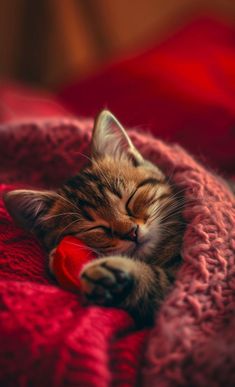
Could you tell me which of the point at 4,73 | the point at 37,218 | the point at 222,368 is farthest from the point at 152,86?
the point at 4,73

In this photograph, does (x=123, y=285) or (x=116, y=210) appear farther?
(x=116, y=210)

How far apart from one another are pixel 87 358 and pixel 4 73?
2.68 metres

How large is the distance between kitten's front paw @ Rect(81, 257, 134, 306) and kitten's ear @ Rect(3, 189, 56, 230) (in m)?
0.24

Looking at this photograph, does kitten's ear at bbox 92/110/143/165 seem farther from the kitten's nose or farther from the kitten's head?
the kitten's nose

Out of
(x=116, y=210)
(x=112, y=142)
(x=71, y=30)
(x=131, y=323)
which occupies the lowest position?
(x=131, y=323)

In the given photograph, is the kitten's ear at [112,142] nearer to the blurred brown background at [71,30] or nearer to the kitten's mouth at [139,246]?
the kitten's mouth at [139,246]

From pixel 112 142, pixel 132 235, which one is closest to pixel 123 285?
pixel 132 235

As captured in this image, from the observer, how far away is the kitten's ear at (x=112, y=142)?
3.37 feet

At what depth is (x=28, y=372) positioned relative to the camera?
2.19 feet

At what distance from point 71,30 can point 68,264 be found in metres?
2.28

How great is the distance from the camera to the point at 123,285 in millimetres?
766

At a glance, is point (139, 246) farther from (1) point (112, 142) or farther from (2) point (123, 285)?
(1) point (112, 142)

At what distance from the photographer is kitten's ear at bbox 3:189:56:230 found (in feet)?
3.09

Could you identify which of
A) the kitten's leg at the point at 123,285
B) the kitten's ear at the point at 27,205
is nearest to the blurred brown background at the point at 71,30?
the kitten's ear at the point at 27,205
